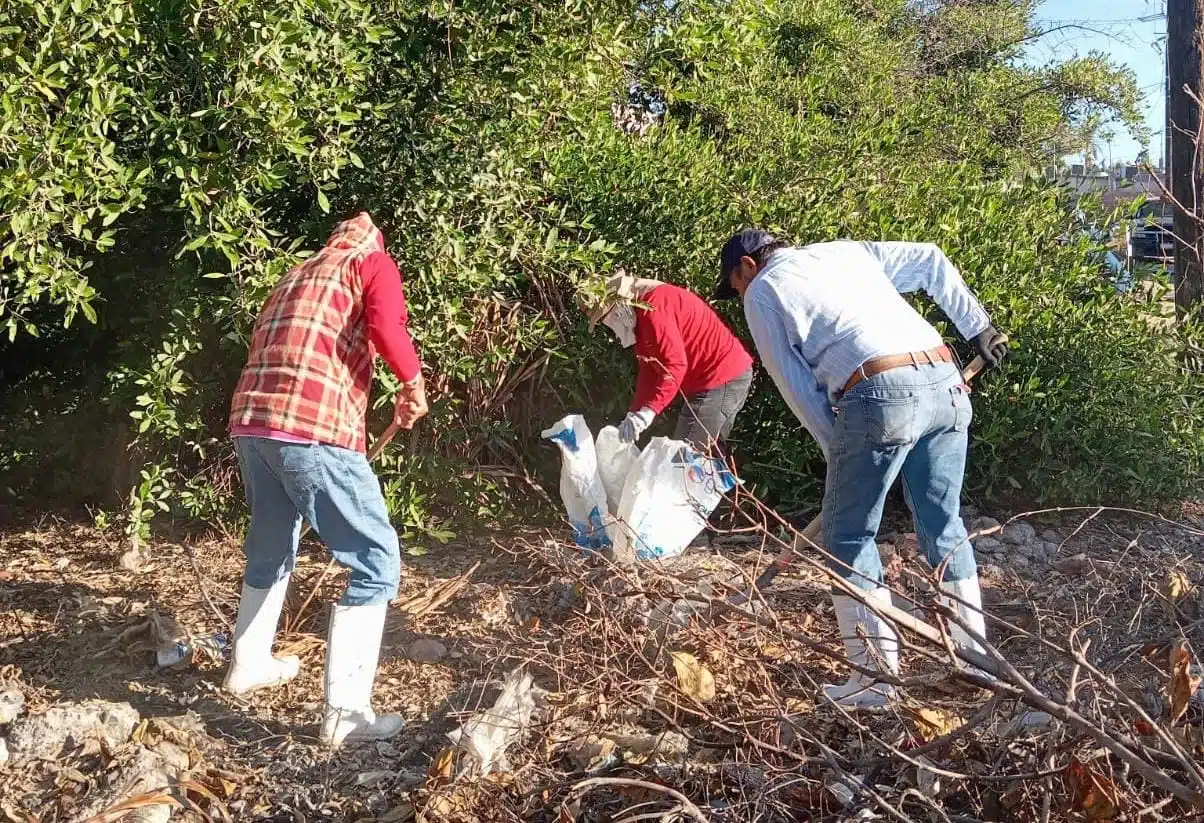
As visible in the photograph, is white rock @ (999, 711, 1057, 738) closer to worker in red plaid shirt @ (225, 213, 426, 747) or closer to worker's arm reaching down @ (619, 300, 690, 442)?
worker in red plaid shirt @ (225, 213, 426, 747)

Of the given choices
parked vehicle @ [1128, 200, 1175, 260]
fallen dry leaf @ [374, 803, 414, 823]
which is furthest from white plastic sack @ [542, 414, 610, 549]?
parked vehicle @ [1128, 200, 1175, 260]

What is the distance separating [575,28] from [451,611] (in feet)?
8.07

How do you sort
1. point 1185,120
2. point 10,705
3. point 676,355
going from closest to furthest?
point 10,705 < point 676,355 < point 1185,120

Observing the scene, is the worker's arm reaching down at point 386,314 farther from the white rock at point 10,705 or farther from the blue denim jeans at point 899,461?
the white rock at point 10,705

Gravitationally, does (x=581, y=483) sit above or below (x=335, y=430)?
below

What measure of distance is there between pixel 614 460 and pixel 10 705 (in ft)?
8.13

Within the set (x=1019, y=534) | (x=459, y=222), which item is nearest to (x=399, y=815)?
(x=459, y=222)

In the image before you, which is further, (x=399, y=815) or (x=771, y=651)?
(x=771, y=651)

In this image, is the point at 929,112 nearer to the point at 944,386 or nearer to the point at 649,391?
the point at 649,391

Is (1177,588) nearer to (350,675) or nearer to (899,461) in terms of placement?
(899,461)

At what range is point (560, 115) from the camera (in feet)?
15.2

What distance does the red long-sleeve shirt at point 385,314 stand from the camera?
126 inches

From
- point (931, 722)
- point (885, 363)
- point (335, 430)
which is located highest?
point (885, 363)

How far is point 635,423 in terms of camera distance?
183 inches
